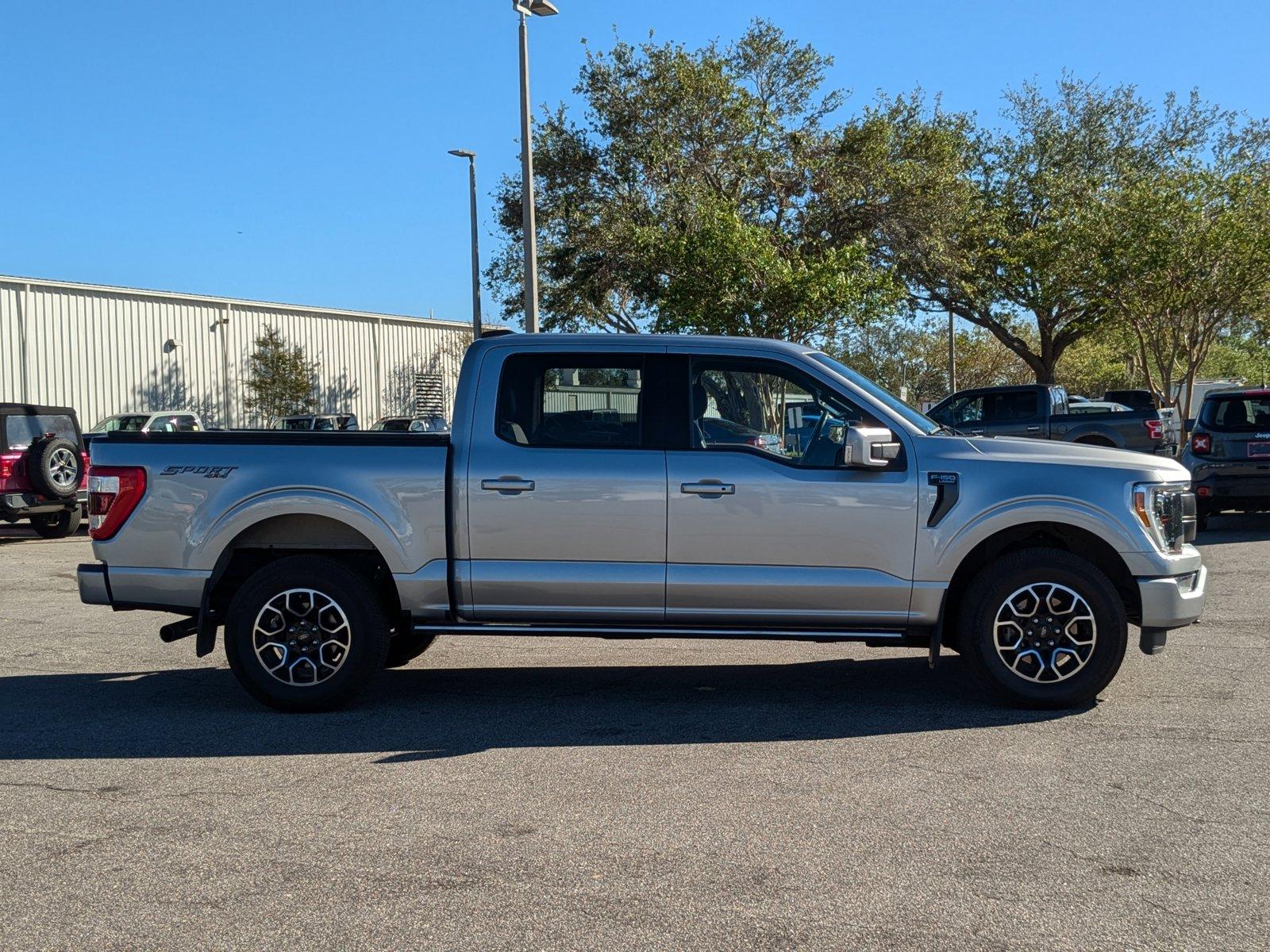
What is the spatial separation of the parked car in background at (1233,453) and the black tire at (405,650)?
35.5 feet

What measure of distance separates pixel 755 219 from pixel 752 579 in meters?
24.5

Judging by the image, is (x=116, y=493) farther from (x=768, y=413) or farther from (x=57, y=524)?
(x=57, y=524)

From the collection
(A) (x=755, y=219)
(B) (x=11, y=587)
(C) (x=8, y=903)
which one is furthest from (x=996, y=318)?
(C) (x=8, y=903)

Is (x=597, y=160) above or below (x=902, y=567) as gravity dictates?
above

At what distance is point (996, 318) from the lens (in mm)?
35719

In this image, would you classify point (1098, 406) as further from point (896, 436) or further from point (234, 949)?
point (234, 949)

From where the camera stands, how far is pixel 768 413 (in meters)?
6.70

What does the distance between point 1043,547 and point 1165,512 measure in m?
0.63

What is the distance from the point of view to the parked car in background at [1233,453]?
1496 centimetres

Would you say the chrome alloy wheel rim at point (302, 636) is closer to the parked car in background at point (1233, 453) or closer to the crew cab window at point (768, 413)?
the crew cab window at point (768, 413)

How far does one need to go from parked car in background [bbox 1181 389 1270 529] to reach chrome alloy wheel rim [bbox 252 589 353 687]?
470 inches

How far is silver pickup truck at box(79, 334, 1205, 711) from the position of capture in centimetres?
645

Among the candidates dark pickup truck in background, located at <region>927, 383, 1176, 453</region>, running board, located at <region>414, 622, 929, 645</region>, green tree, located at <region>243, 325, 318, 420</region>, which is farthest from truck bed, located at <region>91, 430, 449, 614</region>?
green tree, located at <region>243, 325, 318, 420</region>

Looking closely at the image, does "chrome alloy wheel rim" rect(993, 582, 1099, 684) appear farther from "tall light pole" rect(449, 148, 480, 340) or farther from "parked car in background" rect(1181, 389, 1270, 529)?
"tall light pole" rect(449, 148, 480, 340)
